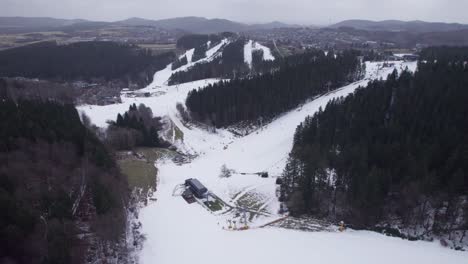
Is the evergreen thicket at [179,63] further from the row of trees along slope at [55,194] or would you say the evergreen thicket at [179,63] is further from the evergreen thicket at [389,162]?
the evergreen thicket at [389,162]

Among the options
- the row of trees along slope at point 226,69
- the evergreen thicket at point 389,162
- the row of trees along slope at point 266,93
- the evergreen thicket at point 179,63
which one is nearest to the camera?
the evergreen thicket at point 389,162

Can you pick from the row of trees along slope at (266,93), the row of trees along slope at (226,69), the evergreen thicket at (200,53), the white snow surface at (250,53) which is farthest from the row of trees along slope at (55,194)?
the evergreen thicket at (200,53)

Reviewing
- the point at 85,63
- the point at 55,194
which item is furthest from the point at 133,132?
the point at 85,63

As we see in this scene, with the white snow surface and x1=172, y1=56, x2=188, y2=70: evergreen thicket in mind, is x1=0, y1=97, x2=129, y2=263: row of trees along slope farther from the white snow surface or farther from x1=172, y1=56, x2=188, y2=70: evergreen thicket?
x1=172, y1=56, x2=188, y2=70: evergreen thicket

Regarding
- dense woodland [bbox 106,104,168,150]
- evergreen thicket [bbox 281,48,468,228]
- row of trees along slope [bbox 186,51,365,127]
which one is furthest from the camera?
row of trees along slope [bbox 186,51,365,127]

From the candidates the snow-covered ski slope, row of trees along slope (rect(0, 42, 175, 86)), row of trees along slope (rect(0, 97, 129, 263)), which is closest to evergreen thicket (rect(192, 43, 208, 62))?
row of trees along slope (rect(0, 42, 175, 86))

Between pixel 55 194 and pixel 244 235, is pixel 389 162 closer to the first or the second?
pixel 244 235
